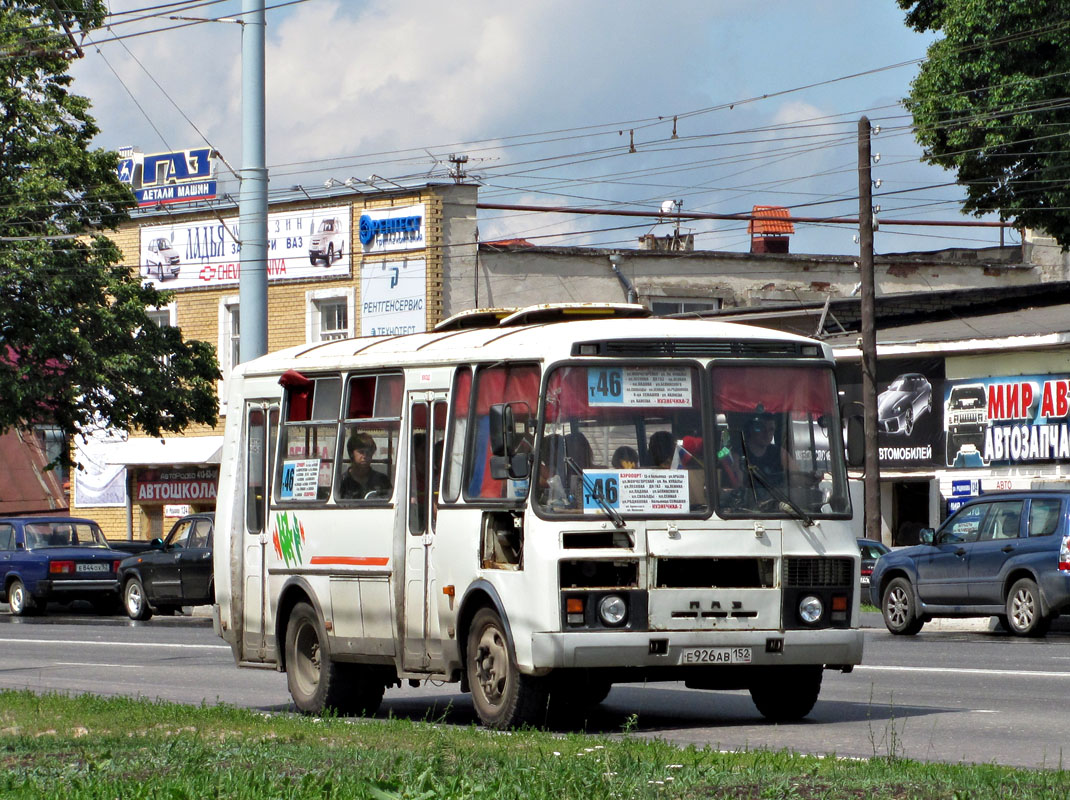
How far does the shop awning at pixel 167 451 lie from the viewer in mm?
45719

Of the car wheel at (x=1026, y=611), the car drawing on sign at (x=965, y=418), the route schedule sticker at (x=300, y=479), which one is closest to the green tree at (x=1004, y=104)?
the car drawing on sign at (x=965, y=418)

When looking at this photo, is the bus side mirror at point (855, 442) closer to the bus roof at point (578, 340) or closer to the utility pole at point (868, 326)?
the bus roof at point (578, 340)

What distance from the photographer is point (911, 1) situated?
1158 inches

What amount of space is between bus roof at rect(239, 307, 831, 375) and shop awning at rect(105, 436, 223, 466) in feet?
109

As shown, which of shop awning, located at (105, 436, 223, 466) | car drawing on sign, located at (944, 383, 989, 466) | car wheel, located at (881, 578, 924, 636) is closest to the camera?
car wheel, located at (881, 578, 924, 636)

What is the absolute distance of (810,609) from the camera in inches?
448

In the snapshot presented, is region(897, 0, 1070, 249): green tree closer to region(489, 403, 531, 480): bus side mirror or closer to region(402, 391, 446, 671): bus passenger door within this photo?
region(402, 391, 446, 671): bus passenger door

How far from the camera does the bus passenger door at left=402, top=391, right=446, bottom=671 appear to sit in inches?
472

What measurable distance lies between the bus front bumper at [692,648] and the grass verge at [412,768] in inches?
20.5

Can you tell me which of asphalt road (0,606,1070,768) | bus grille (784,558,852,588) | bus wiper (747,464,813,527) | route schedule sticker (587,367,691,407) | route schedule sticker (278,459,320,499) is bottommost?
asphalt road (0,606,1070,768)

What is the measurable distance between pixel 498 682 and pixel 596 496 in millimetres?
1354

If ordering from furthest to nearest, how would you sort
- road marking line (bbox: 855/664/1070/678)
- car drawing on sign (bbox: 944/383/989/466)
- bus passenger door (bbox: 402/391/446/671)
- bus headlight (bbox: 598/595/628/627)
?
car drawing on sign (bbox: 944/383/989/466) < road marking line (bbox: 855/664/1070/678) < bus passenger door (bbox: 402/391/446/671) < bus headlight (bbox: 598/595/628/627)

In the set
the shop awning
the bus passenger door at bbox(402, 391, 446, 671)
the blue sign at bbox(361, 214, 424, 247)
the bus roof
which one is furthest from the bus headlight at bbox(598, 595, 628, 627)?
the shop awning

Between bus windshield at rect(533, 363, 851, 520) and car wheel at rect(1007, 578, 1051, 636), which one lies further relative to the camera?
car wheel at rect(1007, 578, 1051, 636)
